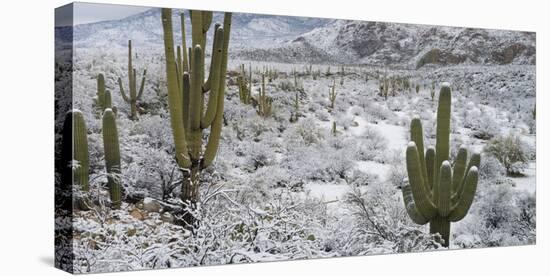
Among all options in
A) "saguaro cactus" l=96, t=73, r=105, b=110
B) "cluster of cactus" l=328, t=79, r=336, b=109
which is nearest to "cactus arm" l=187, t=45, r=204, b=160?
"saguaro cactus" l=96, t=73, r=105, b=110

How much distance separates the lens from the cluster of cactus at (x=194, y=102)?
9508 millimetres

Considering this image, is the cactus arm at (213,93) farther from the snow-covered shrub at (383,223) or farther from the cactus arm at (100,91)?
the snow-covered shrub at (383,223)

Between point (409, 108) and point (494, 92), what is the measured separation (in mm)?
1320

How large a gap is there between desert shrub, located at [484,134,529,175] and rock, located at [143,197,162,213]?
4.30 meters

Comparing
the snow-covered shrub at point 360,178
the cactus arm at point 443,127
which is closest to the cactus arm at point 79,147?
the snow-covered shrub at point 360,178

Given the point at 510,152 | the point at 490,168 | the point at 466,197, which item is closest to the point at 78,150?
the point at 466,197

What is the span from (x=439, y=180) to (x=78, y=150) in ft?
13.7

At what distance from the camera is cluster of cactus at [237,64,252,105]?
393 inches

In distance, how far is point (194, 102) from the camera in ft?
31.4

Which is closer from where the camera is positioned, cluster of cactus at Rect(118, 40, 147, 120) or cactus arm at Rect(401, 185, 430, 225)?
cluster of cactus at Rect(118, 40, 147, 120)

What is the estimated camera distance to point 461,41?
1143 centimetres

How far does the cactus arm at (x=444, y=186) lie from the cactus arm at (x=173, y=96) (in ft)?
10.1

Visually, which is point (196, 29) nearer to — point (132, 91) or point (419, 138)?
point (132, 91)

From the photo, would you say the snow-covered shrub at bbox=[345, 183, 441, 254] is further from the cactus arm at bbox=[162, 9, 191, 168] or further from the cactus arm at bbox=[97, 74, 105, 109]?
the cactus arm at bbox=[97, 74, 105, 109]
